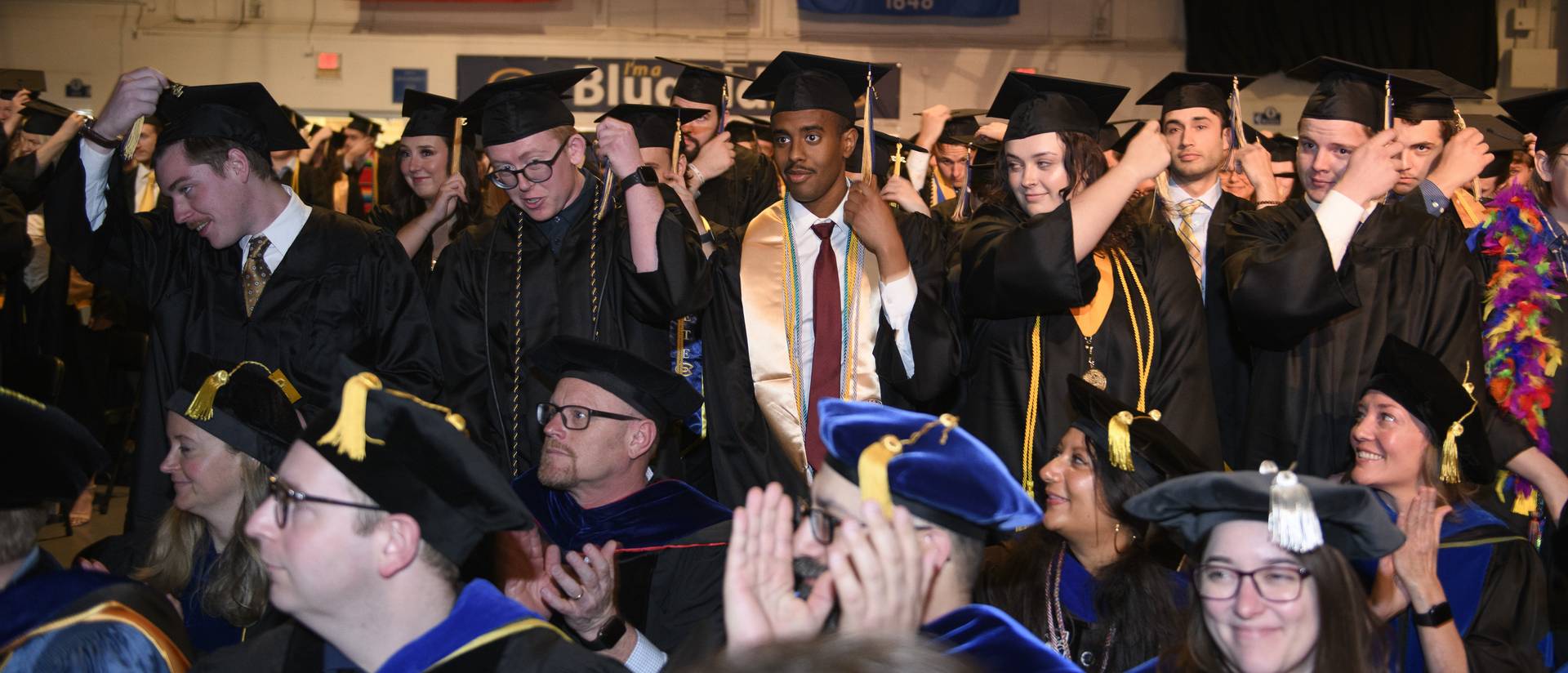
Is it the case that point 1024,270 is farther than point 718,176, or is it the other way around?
point 718,176

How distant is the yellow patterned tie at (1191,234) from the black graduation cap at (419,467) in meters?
2.80

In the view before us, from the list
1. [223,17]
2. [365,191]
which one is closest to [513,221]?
[365,191]

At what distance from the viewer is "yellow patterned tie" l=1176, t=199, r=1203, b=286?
4.57 m

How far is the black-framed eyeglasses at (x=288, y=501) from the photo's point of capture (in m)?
2.26

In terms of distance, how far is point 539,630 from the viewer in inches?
90.2

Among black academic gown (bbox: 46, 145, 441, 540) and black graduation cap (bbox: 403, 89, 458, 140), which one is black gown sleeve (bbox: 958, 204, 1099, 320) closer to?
black academic gown (bbox: 46, 145, 441, 540)

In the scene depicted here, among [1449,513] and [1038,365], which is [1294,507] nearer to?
[1449,513]

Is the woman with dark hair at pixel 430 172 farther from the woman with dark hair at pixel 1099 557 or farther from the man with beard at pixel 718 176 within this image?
the woman with dark hair at pixel 1099 557

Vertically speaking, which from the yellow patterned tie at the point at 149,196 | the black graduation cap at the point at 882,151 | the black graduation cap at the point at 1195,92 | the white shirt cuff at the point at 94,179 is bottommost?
the white shirt cuff at the point at 94,179

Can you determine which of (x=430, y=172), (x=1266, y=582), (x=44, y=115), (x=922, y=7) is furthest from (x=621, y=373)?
(x=922, y=7)

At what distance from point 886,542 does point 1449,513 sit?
7.02 ft

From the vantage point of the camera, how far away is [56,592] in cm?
252

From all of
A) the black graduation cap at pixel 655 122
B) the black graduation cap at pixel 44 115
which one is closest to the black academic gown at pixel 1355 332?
the black graduation cap at pixel 655 122

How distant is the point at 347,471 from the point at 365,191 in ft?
27.6
